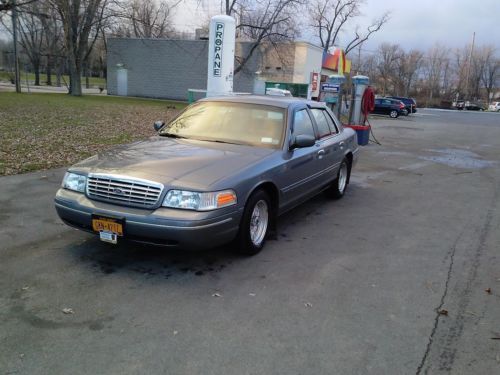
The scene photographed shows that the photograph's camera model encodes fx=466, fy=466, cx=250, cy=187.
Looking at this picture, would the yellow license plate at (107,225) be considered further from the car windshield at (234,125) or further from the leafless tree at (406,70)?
the leafless tree at (406,70)

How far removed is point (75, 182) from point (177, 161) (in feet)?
3.24

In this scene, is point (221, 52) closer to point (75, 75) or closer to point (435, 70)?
point (75, 75)

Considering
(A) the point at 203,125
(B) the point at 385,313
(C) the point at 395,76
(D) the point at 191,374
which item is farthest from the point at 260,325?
(C) the point at 395,76

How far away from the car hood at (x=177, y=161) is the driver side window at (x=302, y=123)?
0.67m

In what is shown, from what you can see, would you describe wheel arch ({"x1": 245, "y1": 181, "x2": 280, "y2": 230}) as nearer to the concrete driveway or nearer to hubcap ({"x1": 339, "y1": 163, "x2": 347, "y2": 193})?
the concrete driveway

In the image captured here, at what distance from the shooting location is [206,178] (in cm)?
414

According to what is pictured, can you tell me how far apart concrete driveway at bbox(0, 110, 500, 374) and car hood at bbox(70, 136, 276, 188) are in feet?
2.81

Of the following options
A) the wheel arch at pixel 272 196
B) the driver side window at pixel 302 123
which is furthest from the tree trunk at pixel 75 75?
the wheel arch at pixel 272 196

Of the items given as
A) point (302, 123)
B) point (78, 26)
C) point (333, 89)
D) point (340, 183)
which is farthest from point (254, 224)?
point (78, 26)

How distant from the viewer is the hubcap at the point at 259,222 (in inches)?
185

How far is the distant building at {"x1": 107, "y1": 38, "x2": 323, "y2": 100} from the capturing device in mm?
34969

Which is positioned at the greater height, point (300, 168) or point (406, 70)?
point (406, 70)

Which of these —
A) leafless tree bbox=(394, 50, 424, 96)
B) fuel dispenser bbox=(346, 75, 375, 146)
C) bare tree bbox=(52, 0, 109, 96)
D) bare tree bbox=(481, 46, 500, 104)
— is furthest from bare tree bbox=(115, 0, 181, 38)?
bare tree bbox=(481, 46, 500, 104)

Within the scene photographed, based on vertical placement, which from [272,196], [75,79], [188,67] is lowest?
[272,196]
